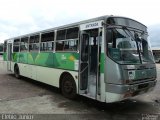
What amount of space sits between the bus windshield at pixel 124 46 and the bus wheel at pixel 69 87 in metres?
2.34

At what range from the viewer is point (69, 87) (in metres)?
8.41

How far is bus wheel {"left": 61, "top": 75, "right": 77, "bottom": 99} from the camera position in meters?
8.15

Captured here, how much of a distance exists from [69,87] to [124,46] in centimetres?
296

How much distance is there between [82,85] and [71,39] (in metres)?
1.83

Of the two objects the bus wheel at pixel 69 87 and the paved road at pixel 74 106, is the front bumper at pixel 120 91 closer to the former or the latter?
the paved road at pixel 74 106

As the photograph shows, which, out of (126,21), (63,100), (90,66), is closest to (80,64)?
(90,66)

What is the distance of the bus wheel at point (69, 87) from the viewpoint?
815 centimetres

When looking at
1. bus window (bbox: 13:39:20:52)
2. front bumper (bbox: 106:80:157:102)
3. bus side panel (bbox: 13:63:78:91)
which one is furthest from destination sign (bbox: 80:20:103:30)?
bus window (bbox: 13:39:20:52)

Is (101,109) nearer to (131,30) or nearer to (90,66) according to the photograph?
(90,66)

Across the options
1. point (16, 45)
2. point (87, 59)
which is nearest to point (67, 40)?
point (87, 59)

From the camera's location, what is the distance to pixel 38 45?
35.5ft

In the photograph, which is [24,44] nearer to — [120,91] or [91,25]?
[91,25]

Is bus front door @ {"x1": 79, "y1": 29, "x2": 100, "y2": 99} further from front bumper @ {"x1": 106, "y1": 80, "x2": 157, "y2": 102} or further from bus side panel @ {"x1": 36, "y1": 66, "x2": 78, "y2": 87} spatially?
front bumper @ {"x1": 106, "y1": 80, "x2": 157, "y2": 102}

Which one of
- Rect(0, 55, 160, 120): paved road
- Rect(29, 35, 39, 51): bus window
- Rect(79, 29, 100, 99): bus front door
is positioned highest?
Rect(29, 35, 39, 51): bus window
